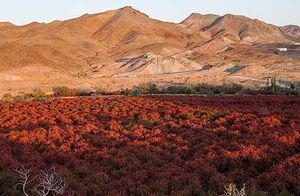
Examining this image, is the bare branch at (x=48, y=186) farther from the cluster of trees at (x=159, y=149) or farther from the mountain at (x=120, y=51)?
the mountain at (x=120, y=51)

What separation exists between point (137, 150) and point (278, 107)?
9391mm

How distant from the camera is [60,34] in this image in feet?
409

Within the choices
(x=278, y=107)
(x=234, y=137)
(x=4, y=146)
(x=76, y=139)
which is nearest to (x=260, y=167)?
(x=234, y=137)

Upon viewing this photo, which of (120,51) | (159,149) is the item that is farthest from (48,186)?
(120,51)

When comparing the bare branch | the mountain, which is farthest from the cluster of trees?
the mountain

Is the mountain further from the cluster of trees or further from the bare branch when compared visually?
the bare branch

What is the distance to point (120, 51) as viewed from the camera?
114812 mm

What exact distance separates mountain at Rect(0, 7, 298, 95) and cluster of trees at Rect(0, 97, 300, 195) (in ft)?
103

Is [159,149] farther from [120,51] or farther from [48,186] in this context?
[120,51]

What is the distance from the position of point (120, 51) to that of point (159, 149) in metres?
103

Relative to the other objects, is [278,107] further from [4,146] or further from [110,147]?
[4,146]

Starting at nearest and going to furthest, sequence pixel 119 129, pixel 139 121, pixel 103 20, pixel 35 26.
Answer: pixel 119 129 < pixel 139 121 < pixel 35 26 < pixel 103 20

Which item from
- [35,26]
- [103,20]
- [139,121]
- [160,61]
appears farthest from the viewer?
[103,20]

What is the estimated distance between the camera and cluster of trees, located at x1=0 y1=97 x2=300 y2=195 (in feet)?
32.2
